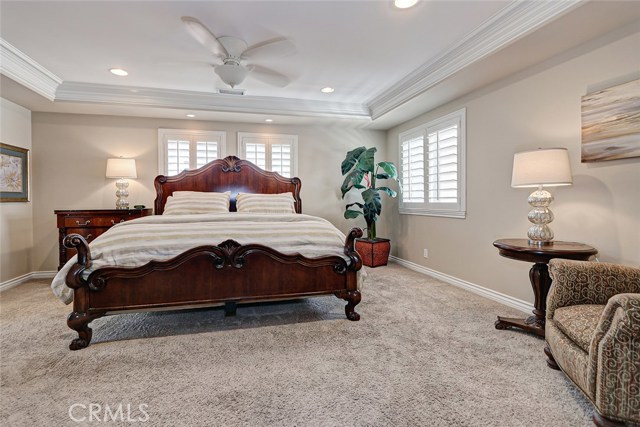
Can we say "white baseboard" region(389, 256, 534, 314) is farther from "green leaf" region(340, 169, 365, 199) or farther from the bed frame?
the bed frame

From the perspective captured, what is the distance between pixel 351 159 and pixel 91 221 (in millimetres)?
3722

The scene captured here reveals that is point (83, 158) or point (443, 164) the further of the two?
point (83, 158)

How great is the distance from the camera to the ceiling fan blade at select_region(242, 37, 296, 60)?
2674 millimetres

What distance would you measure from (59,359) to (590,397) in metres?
3.05

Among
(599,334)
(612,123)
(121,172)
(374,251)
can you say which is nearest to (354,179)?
(374,251)

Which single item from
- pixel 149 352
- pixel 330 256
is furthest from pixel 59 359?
pixel 330 256

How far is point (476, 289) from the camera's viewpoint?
3637 millimetres

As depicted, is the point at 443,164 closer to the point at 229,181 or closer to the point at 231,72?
the point at 231,72

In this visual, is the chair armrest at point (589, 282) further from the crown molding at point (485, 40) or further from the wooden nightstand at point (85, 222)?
the wooden nightstand at point (85, 222)

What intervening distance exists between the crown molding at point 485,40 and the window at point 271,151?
1922 mm

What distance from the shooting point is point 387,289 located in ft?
12.5

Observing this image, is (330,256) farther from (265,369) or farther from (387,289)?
(387,289)

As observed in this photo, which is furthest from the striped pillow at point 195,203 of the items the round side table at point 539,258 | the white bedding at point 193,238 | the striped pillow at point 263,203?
the round side table at point 539,258

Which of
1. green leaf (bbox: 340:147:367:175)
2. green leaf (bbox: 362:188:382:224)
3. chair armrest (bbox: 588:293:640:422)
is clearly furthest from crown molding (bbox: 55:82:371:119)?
chair armrest (bbox: 588:293:640:422)
